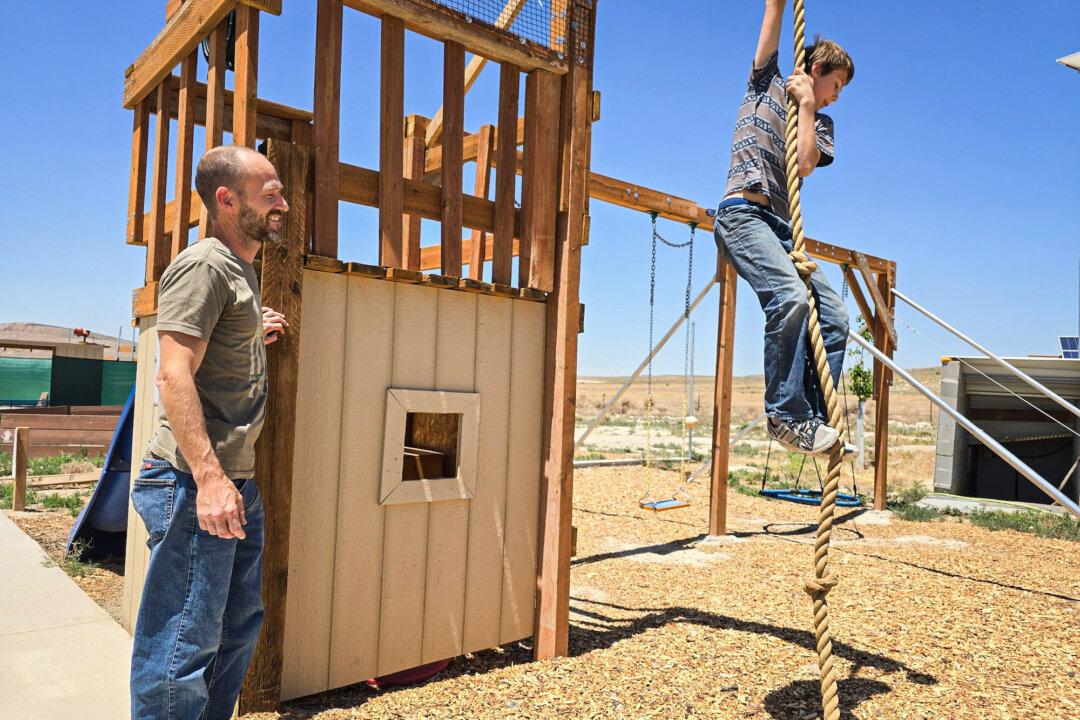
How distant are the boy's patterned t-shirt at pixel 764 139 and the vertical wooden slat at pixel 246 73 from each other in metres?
2.01

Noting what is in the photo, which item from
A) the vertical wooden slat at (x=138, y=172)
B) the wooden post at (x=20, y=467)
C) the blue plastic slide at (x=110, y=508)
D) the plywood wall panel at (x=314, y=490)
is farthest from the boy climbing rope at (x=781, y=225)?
the wooden post at (x=20, y=467)

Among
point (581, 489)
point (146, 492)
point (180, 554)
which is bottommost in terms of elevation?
point (581, 489)

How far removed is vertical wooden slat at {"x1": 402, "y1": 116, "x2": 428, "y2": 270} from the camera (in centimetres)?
564

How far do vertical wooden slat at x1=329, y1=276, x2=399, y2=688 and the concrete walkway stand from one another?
0.93 meters

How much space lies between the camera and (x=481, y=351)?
12.8ft

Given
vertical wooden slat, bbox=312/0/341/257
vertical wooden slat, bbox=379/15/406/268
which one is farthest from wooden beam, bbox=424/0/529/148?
vertical wooden slat, bbox=312/0/341/257

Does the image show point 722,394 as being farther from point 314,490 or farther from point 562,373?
point 314,490

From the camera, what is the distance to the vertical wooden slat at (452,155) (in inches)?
147

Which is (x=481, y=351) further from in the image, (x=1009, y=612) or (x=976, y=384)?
(x=976, y=384)

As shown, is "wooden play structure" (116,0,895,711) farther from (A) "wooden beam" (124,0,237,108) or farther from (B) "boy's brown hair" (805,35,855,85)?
(B) "boy's brown hair" (805,35,855,85)

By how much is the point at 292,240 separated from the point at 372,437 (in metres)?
0.96

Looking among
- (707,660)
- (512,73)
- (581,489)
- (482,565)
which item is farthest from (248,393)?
(581,489)

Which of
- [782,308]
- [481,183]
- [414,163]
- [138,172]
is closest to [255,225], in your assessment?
[782,308]

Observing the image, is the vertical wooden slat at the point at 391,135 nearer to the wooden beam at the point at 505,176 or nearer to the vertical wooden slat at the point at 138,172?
the wooden beam at the point at 505,176
